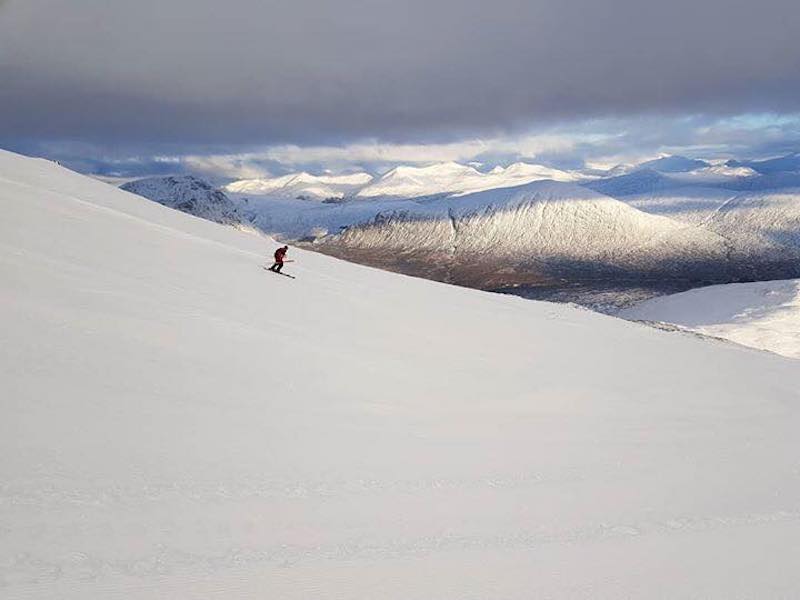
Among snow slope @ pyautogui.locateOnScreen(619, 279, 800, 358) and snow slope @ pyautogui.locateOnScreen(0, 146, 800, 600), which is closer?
snow slope @ pyautogui.locateOnScreen(0, 146, 800, 600)

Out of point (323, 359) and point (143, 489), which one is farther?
point (323, 359)

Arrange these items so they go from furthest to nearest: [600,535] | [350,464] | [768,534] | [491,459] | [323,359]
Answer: [323,359] < [491,459] < [350,464] < [768,534] < [600,535]

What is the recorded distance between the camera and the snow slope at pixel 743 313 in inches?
2037

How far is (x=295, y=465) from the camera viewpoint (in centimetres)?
733

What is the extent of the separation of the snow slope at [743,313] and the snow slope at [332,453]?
40560 millimetres

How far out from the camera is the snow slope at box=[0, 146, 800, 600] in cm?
540

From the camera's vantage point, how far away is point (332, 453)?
7.91m

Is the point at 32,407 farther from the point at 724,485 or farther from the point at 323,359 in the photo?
the point at 724,485

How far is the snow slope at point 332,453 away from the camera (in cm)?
540

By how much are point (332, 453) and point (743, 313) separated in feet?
212

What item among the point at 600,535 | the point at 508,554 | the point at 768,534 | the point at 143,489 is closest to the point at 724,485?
the point at 768,534

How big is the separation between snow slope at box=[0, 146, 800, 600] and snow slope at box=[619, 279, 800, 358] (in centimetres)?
4056

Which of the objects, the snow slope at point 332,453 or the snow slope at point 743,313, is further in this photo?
the snow slope at point 743,313

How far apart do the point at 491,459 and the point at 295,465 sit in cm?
275
